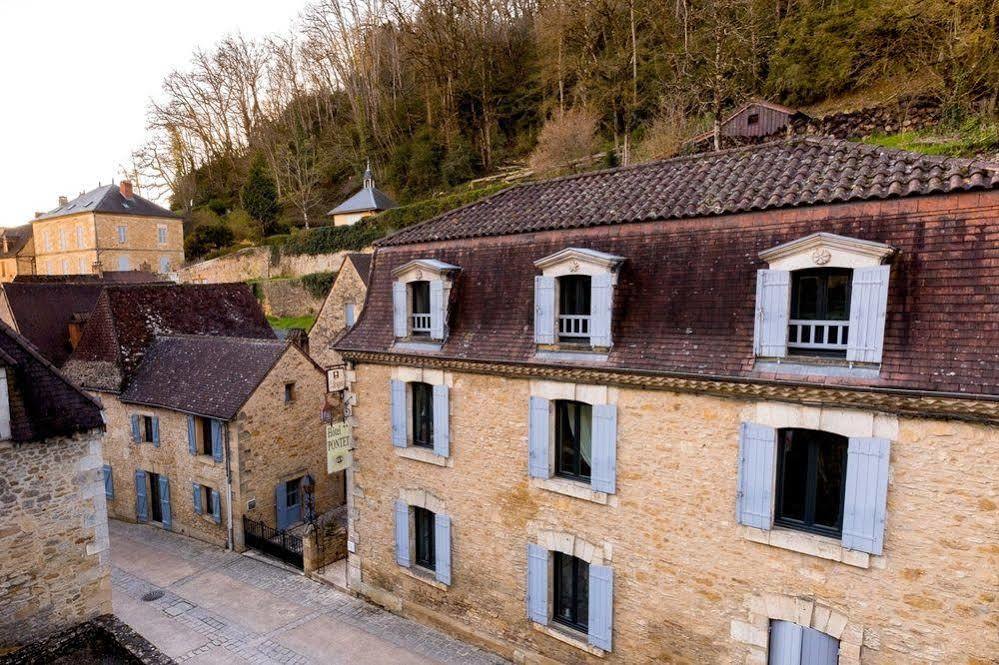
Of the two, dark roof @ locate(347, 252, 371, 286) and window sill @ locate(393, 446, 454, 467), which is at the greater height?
dark roof @ locate(347, 252, 371, 286)

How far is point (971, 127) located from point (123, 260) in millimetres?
53557

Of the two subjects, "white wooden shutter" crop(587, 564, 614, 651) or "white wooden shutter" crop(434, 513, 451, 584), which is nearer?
"white wooden shutter" crop(587, 564, 614, 651)

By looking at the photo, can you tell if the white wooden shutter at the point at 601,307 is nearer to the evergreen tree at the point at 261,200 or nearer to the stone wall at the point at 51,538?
the stone wall at the point at 51,538

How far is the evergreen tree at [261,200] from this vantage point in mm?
48750

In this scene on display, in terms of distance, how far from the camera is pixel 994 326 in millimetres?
6375

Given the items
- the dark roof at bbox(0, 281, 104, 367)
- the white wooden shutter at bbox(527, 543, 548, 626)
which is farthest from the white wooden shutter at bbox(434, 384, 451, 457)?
the dark roof at bbox(0, 281, 104, 367)

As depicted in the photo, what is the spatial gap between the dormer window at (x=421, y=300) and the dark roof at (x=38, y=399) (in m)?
5.48

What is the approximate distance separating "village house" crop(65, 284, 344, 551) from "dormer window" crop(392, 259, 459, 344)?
281 inches

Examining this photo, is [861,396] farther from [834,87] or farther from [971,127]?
[834,87]

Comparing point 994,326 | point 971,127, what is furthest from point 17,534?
point 971,127

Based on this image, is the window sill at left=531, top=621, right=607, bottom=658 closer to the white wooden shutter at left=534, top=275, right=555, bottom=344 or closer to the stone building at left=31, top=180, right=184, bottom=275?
the white wooden shutter at left=534, top=275, right=555, bottom=344

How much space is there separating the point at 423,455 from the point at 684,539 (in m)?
5.29

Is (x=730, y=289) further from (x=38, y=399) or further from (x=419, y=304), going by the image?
(x=38, y=399)

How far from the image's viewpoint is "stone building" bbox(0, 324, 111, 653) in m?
9.05
